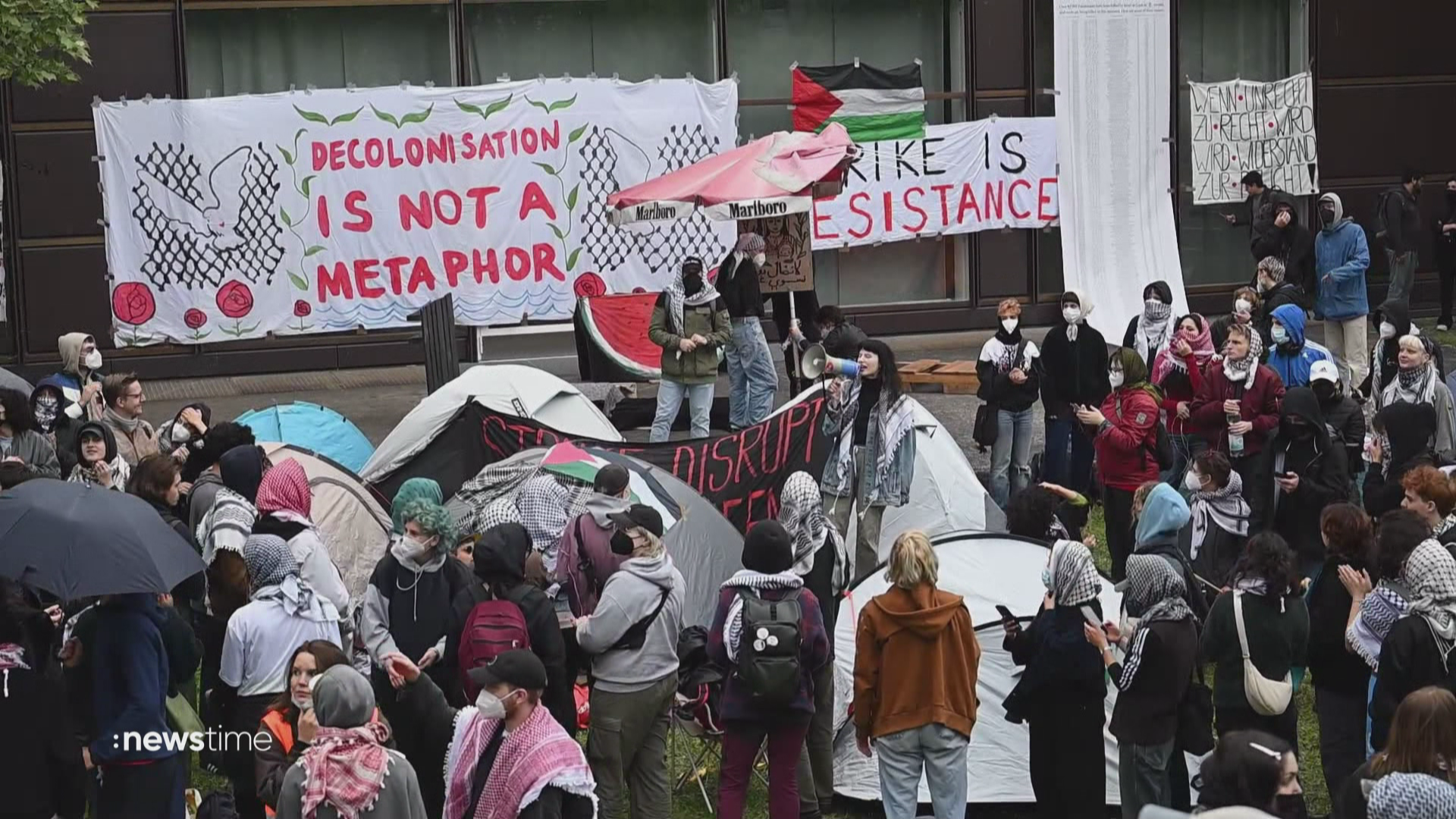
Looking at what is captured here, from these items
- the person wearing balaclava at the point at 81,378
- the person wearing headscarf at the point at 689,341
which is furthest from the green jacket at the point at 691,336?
the person wearing balaclava at the point at 81,378

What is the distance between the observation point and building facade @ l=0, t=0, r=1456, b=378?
58.3 ft

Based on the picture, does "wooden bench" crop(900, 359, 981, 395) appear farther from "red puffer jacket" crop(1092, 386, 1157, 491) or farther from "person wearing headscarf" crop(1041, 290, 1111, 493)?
"red puffer jacket" crop(1092, 386, 1157, 491)

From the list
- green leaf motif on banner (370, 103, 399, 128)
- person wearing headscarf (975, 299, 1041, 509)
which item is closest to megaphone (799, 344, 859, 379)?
person wearing headscarf (975, 299, 1041, 509)

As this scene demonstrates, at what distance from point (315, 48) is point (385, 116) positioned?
6.25 ft

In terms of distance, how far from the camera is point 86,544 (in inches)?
284

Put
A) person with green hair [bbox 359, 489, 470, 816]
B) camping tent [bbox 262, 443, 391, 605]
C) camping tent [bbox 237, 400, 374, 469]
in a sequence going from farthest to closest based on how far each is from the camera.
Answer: camping tent [bbox 237, 400, 374, 469] → camping tent [bbox 262, 443, 391, 605] → person with green hair [bbox 359, 489, 470, 816]

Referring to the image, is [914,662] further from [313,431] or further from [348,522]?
[313,431]

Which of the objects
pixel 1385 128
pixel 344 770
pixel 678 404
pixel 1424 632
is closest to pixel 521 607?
pixel 344 770

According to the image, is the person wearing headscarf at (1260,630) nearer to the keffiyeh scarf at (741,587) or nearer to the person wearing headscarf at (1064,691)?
the person wearing headscarf at (1064,691)

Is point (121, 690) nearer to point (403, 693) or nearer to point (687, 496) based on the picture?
point (403, 693)

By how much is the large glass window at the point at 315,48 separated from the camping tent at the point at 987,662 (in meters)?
10.8

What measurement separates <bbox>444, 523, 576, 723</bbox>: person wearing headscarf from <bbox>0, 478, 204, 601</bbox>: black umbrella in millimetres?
1103

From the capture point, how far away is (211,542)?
884 cm

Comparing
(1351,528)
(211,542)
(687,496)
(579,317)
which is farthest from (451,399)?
(1351,528)
